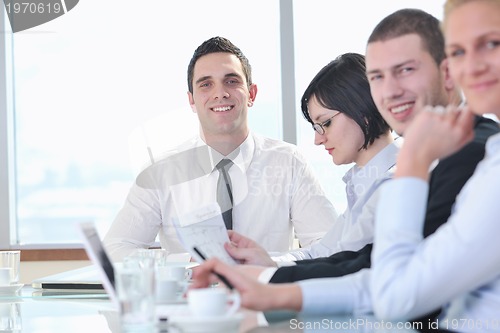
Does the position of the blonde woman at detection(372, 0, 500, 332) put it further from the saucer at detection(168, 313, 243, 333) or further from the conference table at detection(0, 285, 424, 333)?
the saucer at detection(168, 313, 243, 333)

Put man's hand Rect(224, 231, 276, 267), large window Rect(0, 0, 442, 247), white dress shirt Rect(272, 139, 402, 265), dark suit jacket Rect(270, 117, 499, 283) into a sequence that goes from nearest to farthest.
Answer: dark suit jacket Rect(270, 117, 499, 283)
man's hand Rect(224, 231, 276, 267)
white dress shirt Rect(272, 139, 402, 265)
large window Rect(0, 0, 442, 247)

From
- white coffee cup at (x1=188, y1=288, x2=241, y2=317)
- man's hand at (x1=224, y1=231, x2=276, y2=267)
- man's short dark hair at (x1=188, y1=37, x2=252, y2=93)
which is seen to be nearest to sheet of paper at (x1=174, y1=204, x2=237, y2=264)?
man's hand at (x1=224, y1=231, x2=276, y2=267)

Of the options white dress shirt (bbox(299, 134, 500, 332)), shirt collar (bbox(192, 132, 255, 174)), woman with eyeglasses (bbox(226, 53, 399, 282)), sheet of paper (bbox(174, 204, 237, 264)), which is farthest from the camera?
shirt collar (bbox(192, 132, 255, 174))

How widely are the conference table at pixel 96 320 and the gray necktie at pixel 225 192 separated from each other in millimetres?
1453

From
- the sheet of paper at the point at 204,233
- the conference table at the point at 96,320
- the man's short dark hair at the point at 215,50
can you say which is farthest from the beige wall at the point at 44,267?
the sheet of paper at the point at 204,233

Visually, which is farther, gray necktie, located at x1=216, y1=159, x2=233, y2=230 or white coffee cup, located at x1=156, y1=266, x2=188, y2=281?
gray necktie, located at x1=216, y1=159, x2=233, y2=230

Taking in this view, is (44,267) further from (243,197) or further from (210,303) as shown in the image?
(210,303)

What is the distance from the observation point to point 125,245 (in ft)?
11.6

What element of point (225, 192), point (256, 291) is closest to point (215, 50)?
point (225, 192)

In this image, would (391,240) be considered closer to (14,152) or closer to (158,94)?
(158,94)

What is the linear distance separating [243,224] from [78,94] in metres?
1.64

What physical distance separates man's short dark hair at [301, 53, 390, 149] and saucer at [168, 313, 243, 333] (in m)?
1.44

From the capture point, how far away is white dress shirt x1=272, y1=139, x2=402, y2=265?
7.84 ft

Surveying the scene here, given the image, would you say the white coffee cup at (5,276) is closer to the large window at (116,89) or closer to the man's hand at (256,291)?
the man's hand at (256,291)
